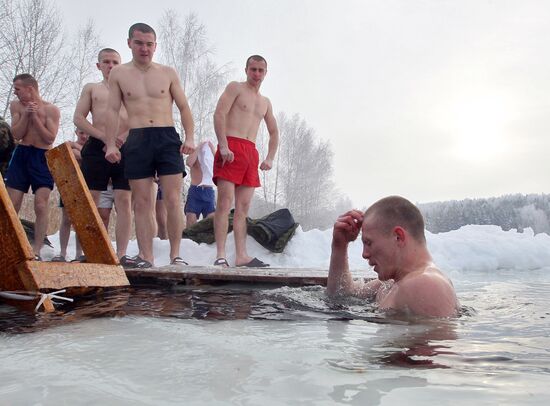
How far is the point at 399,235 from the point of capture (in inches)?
99.4

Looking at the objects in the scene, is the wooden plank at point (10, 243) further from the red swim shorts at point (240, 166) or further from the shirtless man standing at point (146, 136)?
the red swim shorts at point (240, 166)

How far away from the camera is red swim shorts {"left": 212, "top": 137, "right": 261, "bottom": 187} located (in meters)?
5.36

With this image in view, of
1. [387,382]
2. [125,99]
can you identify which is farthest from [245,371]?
[125,99]

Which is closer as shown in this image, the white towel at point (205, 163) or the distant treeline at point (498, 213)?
the white towel at point (205, 163)

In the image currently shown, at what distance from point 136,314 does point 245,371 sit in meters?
1.24

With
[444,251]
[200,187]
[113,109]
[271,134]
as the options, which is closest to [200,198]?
[200,187]

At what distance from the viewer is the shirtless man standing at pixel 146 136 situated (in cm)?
461

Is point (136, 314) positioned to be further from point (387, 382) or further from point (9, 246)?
point (387, 382)

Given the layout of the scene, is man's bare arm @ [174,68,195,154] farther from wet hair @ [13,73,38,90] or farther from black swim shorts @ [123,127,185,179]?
wet hair @ [13,73,38,90]

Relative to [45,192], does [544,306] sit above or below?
below

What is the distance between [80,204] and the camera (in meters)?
3.46

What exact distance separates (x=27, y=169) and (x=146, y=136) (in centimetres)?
173

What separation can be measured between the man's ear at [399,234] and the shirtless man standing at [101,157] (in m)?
2.93

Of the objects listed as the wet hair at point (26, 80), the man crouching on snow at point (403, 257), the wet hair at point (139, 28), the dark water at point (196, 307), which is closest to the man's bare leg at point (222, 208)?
the wet hair at point (139, 28)
